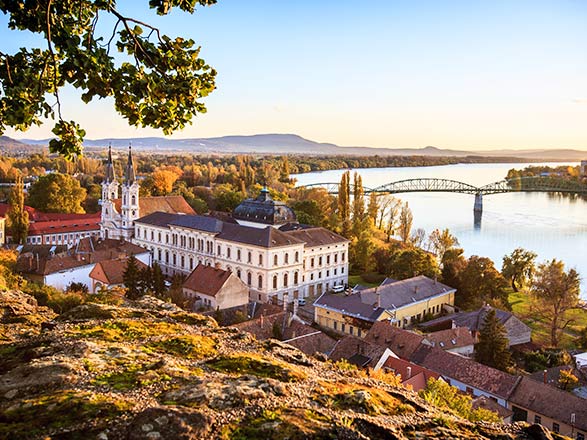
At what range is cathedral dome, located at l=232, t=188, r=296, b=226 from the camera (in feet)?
152

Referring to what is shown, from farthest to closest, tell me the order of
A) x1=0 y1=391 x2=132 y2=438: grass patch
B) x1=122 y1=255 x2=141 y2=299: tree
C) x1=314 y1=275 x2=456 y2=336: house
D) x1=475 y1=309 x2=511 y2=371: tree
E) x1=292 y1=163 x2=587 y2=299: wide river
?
x1=292 y1=163 x2=587 y2=299: wide river < x1=122 y1=255 x2=141 y2=299: tree < x1=314 y1=275 x2=456 y2=336: house < x1=475 y1=309 x2=511 y2=371: tree < x1=0 y1=391 x2=132 y2=438: grass patch

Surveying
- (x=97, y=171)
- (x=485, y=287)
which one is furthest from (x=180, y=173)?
(x=485, y=287)

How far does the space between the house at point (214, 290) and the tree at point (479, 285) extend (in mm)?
15594

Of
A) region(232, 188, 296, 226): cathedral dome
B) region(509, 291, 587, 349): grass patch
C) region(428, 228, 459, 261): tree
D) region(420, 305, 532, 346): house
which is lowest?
region(509, 291, 587, 349): grass patch

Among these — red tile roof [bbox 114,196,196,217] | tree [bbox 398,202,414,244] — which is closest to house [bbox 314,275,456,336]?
tree [bbox 398,202,414,244]

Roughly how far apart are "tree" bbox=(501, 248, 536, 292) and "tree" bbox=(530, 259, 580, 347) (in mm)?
4944

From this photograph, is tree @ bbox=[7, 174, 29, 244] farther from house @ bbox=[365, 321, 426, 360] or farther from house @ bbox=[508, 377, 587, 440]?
house @ bbox=[508, 377, 587, 440]

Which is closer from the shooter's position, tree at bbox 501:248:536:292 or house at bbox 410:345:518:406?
house at bbox 410:345:518:406

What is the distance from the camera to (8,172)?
84.5 metres

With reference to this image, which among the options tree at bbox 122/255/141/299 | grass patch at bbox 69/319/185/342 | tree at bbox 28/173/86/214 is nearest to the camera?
grass patch at bbox 69/319/185/342

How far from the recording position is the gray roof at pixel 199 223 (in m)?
42.4

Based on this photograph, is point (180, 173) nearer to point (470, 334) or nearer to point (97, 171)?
point (97, 171)

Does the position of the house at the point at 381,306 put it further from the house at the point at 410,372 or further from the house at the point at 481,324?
the house at the point at 410,372

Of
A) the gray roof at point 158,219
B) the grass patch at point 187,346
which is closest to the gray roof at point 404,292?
the gray roof at point 158,219
